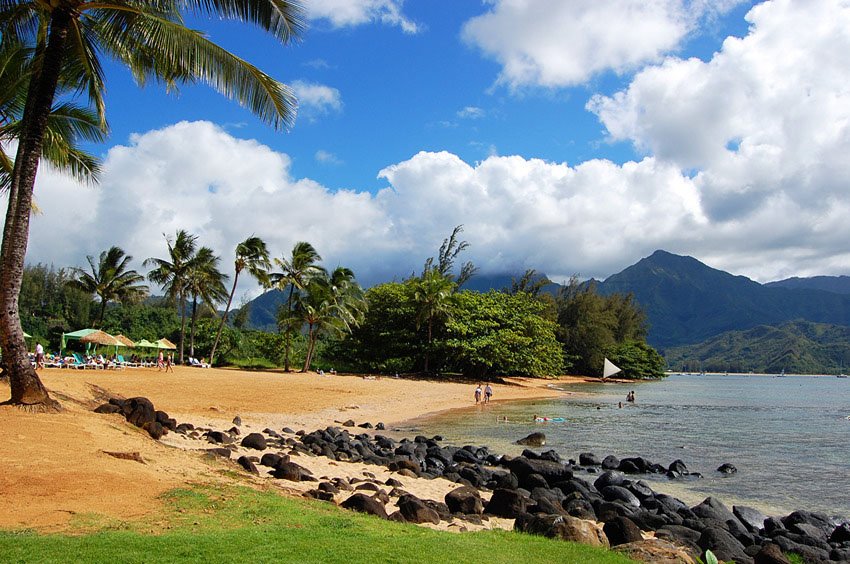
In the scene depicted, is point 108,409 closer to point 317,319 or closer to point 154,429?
point 154,429

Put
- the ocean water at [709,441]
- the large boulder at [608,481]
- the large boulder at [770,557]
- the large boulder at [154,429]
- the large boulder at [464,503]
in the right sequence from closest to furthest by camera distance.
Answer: the large boulder at [770,557], the large boulder at [464,503], the large boulder at [154,429], the large boulder at [608,481], the ocean water at [709,441]

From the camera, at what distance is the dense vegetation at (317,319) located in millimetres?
45438

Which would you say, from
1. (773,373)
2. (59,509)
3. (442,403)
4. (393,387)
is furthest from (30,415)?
(773,373)

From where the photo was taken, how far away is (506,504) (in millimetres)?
9969

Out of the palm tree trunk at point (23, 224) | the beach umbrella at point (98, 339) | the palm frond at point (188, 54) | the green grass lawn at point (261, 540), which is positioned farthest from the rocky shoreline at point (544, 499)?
the beach umbrella at point (98, 339)

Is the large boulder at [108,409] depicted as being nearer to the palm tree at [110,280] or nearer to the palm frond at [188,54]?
the palm frond at [188,54]

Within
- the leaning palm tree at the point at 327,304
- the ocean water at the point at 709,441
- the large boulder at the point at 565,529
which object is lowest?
the ocean water at the point at 709,441

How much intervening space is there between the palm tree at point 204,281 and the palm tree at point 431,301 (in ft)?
52.4

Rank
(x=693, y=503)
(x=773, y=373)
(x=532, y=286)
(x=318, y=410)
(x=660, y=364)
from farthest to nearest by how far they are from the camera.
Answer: (x=773, y=373), (x=660, y=364), (x=532, y=286), (x=318, y=410), (x=693, y=503)

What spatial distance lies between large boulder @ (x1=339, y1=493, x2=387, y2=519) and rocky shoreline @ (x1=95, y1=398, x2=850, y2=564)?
18mm

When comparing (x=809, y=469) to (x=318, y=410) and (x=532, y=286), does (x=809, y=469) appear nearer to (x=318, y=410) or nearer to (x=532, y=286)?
(x=318, y=410)

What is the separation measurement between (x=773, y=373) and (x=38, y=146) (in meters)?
213

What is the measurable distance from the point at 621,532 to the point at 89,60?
44.1 ft

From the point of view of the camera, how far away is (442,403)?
113 ft
